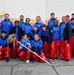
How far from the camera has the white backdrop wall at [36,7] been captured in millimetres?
13133

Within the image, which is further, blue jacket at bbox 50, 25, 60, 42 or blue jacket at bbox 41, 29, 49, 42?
blue jacket at bbox 41, 29, 49, 42

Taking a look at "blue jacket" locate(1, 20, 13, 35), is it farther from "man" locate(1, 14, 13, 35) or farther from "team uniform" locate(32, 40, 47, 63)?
"team uniform" locate(32, 40, 47, 63)

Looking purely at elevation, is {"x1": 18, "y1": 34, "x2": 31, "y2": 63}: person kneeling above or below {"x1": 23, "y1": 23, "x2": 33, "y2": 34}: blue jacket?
below

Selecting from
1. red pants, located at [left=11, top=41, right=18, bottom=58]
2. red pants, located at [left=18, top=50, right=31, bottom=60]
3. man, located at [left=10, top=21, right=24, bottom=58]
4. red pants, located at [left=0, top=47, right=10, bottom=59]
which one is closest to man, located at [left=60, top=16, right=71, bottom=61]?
red pants, located at [left=18, top=50, right=31, bottom=60]

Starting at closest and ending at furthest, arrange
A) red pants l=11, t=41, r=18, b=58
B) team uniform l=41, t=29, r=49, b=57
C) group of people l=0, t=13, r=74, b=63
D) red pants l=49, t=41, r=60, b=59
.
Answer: group of people l=0, t=13, r=74, b=63 < red pants l=49, t=41, r=60, b=59 < red pants l=11, t=41, r=18, b=58 < team uniform l=41, t=29, r=49, b=57

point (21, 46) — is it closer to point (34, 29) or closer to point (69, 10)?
point (34, 29)

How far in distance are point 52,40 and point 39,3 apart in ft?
8.53

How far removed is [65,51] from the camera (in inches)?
450

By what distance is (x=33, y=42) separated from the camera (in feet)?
36.7

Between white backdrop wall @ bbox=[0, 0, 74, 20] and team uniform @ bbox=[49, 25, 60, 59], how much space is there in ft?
7.06

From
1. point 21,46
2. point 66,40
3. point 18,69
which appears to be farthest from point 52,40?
point 18,69

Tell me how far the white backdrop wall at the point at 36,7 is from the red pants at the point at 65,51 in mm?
2422

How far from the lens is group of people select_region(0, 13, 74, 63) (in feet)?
36.6

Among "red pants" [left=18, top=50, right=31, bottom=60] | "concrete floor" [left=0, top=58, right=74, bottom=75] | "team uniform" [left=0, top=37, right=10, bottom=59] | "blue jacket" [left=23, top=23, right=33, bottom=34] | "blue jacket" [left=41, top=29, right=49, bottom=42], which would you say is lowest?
"concrete floor" [left=0, top=58, right=74, bottom=75]
